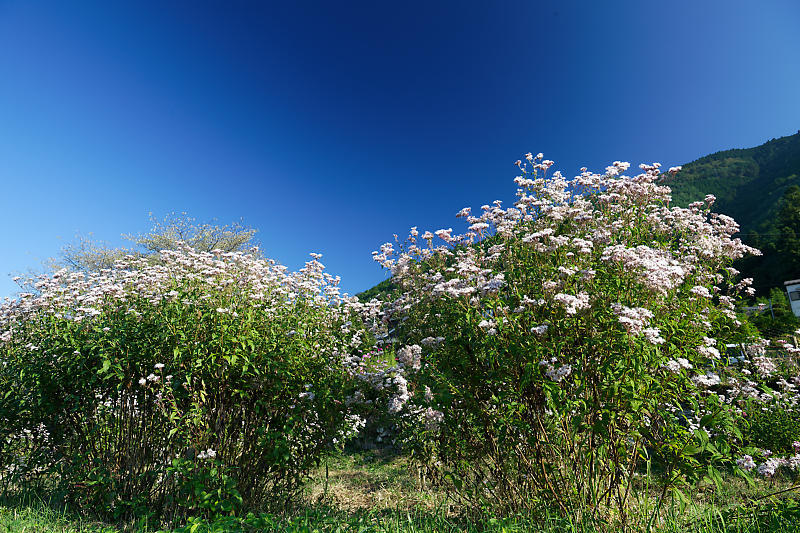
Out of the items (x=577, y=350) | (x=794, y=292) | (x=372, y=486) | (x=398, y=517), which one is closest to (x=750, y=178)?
(x=794, y=292)

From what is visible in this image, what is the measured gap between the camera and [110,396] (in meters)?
4.69

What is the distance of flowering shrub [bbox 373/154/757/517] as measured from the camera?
2963mm

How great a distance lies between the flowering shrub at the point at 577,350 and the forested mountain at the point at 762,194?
26.0 m

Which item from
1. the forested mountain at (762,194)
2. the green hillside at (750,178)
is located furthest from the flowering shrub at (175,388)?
the green hillside at (750,178)

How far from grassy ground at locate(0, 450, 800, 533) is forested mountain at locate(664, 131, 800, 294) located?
1056 inches

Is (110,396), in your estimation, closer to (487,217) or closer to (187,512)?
(187,512)

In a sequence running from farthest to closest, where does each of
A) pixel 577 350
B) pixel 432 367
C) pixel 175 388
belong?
pixel 175 388, pixel 432 367, pixel 577 350

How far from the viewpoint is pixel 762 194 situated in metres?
39.3

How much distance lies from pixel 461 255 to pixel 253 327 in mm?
2602

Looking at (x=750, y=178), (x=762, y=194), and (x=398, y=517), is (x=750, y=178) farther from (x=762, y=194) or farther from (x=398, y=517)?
(x=398, y=517)

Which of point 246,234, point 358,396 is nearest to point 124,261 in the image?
point 358,396

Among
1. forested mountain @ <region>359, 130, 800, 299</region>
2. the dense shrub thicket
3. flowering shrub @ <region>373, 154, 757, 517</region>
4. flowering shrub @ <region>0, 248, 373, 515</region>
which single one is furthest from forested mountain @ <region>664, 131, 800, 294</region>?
flowering shrub @ <region>0, 248, 373, 515</region>

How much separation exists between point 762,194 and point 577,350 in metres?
51.0

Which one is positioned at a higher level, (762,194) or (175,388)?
(762,194)
